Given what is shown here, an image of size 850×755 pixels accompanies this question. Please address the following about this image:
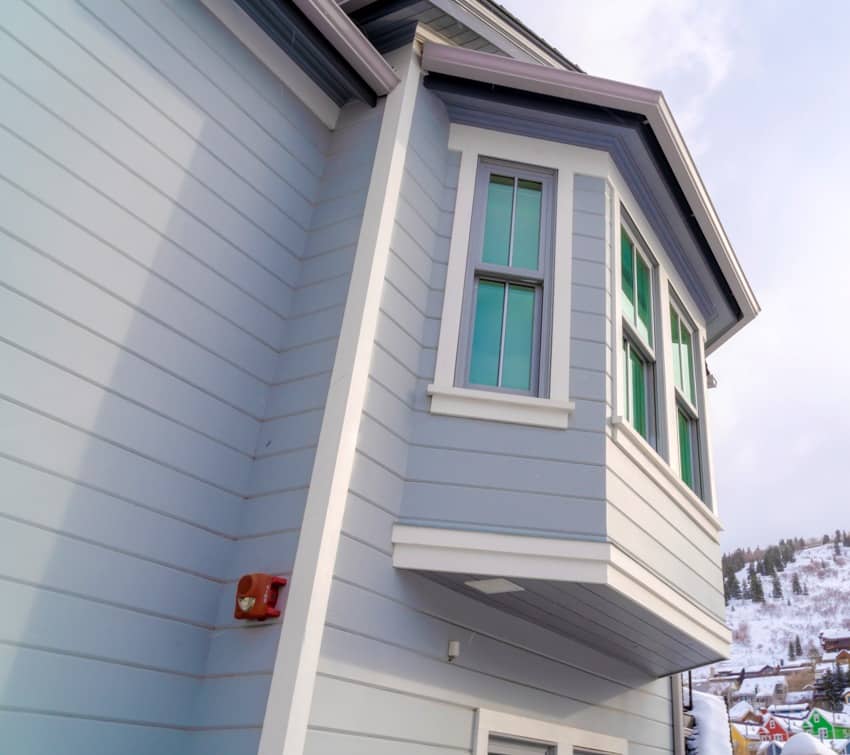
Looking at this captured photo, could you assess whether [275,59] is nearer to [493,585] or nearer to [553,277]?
[553,277]

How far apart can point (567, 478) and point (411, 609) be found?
97cm

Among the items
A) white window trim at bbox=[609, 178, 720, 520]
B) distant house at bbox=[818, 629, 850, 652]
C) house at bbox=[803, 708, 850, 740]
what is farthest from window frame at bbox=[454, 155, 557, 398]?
distant house at bbox=[818, 629, 850, 652]

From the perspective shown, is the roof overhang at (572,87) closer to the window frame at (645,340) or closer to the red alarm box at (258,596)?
the window frame at (645,340)

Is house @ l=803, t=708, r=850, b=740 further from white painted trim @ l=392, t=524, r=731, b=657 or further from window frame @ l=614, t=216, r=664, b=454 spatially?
white painted trim @ l=392, t=524, r=731, b=657

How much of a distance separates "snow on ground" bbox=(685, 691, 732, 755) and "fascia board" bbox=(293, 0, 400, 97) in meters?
6.03

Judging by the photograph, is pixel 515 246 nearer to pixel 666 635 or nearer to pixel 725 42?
pixel 666 635

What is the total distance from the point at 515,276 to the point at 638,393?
1133mm

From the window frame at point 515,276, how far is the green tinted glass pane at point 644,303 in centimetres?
86

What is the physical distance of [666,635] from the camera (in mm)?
4445

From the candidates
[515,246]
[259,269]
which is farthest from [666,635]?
[259,269]

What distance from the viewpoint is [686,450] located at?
561cm

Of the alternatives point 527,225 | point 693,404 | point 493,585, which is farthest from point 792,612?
point 493,585

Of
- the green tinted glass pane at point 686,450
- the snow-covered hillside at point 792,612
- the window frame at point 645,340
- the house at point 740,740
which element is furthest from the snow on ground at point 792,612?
the window frame at point 645,340

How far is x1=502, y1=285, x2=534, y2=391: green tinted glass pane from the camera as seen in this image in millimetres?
4109
